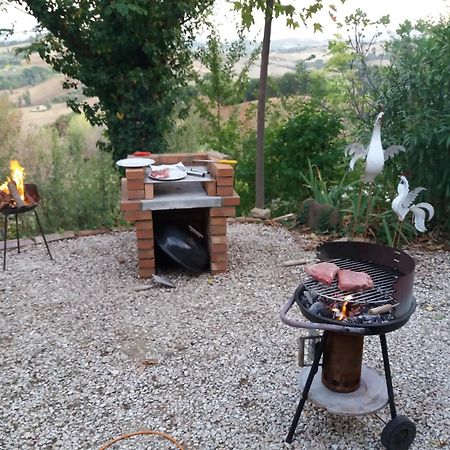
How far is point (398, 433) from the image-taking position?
6.15ft

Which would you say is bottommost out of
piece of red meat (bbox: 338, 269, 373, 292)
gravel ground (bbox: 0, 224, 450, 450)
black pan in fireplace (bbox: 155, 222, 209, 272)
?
gravel ground (bbox: 0, 224, 450, 450)

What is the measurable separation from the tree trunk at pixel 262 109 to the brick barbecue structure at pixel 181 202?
36.4 inches

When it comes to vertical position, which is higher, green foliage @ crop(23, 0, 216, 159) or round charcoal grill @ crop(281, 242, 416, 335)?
green foliage @ crop(23, 0, 216, 159)

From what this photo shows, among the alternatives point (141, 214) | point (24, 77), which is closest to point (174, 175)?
point (141, 214)

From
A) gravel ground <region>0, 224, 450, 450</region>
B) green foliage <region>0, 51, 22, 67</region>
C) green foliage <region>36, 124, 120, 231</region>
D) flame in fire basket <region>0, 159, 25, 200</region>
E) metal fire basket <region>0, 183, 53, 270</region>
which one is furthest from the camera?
green foliage <region>0, 51, 22, 67</region>

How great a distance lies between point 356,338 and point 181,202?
173 centimetres

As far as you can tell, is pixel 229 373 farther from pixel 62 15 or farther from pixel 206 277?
pixel 62 15

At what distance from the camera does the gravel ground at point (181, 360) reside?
2066mm

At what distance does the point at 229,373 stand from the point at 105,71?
11.3 ft

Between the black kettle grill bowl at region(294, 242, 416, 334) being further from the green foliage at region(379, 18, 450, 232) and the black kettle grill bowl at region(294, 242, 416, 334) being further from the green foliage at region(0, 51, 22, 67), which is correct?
the green foliage at region(0, 51, 22, 67)

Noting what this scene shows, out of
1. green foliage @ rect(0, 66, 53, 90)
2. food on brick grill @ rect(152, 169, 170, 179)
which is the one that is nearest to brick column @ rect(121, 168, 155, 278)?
food on brick grill @ rect(152, 169, 170, 179)

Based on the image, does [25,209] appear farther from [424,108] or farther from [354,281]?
[424,108]

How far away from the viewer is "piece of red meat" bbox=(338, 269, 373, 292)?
72.8 inches

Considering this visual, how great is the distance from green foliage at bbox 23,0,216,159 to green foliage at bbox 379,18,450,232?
2.11 m
